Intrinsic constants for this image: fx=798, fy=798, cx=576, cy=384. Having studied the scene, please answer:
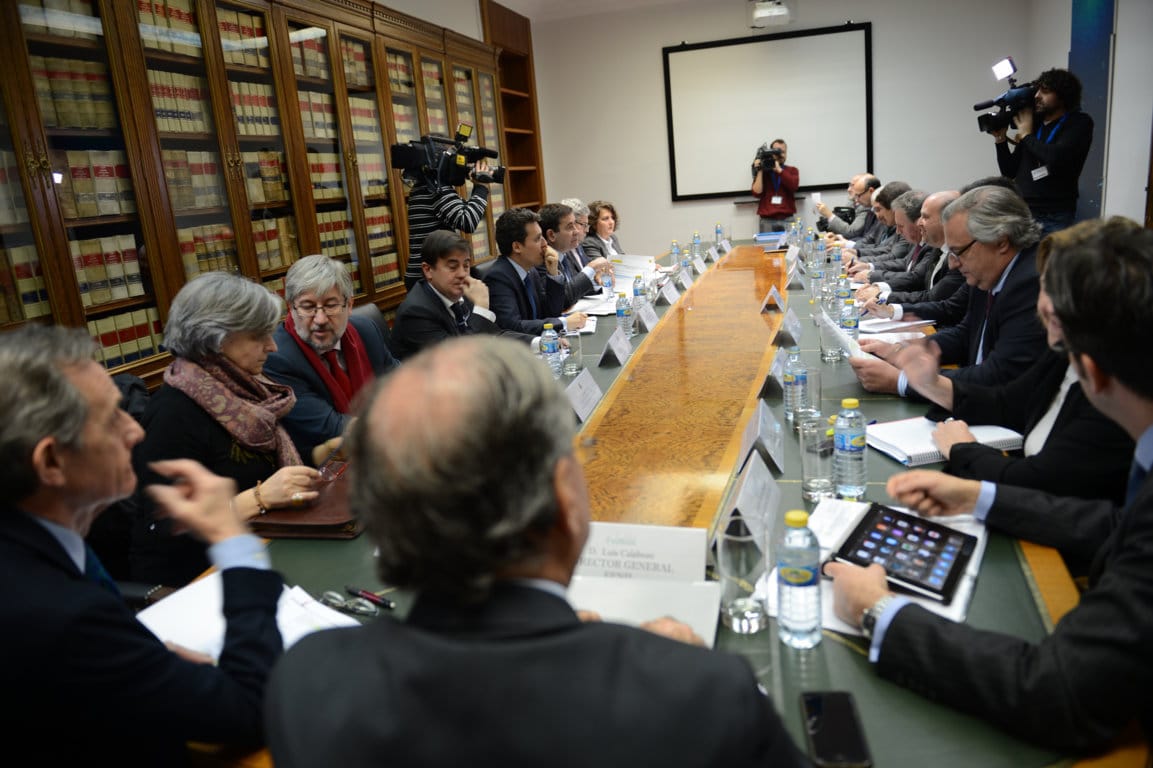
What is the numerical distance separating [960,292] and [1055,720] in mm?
2964

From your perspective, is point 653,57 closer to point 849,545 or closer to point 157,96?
point 157,96

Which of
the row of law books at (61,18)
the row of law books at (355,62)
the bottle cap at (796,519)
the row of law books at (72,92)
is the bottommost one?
the bottle cap at (796,519)

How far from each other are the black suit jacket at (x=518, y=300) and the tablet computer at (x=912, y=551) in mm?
2436

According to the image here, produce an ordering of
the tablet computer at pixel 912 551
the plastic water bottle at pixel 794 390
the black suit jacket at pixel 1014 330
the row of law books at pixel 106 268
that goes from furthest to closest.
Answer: the row of law books at pixel 106 268, the black suit jacket at pixel 1014 330, the plastic water bottle at pixel 794 390, the tablet computer at pixel 912 551

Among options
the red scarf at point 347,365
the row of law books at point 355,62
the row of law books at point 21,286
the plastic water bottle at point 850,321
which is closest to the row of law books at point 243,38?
the row of law books at point 355,62

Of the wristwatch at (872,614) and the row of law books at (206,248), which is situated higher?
the row of law books at (206,248)

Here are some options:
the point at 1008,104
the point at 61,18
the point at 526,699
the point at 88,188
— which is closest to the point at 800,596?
the point at 526,699

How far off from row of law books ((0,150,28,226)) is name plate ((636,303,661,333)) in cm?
238

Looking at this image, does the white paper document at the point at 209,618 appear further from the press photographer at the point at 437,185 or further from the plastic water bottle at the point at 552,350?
the press photographer at the point at 437,185

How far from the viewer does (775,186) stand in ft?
26.9

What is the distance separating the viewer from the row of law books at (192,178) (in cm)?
358

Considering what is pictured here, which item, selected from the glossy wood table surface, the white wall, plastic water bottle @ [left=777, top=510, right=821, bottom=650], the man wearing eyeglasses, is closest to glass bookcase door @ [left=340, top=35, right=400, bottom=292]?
the glossy wood table surface

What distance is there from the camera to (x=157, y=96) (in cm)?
350

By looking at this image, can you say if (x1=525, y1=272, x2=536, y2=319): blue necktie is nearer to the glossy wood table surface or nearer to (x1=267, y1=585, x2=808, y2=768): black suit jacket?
the glossy wood table surface
